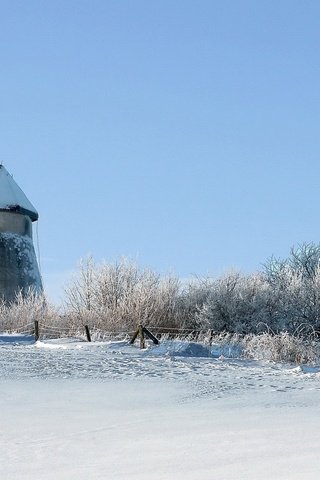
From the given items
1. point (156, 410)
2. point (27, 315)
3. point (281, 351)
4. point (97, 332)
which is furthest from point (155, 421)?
point (27, 315)

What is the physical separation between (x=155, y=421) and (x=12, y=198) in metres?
26.8

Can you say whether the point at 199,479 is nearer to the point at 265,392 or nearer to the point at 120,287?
the point at 265,392

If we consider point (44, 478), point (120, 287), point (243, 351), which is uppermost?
point (120, 287)

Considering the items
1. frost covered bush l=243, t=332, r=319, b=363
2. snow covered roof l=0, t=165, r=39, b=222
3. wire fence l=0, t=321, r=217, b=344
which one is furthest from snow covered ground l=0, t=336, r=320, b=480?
snow covered roof l=0, t=165, r=39, b=222

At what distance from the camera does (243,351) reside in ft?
58.5

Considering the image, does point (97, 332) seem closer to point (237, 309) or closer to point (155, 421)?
point (237, 309)

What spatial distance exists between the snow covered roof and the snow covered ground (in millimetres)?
19674

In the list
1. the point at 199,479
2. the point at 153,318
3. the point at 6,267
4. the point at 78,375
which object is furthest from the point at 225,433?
the point at 6,267

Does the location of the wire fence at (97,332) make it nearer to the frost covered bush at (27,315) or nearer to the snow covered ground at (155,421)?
the frost covered bush at (27,315)

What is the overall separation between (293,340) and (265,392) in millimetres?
8659

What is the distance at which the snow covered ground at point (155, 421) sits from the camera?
4809mm

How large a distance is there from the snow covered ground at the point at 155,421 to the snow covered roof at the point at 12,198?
19.7 meters

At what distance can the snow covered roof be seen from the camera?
3259 centimetres

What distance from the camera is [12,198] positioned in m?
32.9
